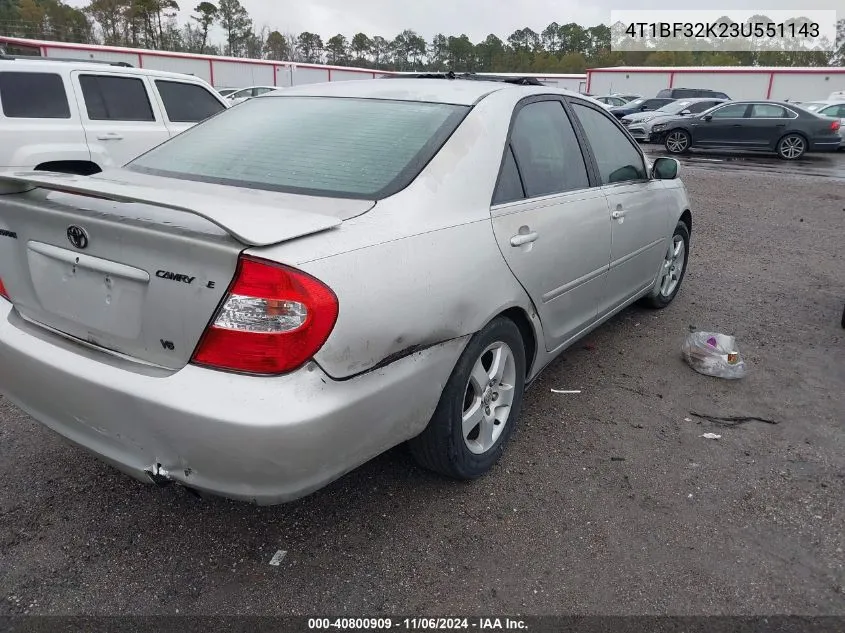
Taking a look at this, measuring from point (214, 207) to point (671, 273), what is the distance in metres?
4.14

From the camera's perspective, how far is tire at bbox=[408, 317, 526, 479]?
2.46 metres

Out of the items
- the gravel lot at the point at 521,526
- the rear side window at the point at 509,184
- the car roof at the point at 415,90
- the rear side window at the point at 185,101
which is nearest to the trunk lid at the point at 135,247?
the gravel lot at the point at 521,526

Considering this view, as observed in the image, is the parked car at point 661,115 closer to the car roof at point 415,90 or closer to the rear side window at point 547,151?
the rear side window at point 547,151

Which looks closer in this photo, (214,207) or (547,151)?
(214,207)

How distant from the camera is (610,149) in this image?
12.9 feet

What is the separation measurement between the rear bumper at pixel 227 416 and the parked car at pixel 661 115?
753 inches

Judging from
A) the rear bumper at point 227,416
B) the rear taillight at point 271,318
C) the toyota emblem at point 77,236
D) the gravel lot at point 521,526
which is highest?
the toyota emblem at point 77,236

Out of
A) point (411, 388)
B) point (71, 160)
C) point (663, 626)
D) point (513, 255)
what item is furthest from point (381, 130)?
point (71, 160)

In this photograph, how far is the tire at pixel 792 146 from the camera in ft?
55.8

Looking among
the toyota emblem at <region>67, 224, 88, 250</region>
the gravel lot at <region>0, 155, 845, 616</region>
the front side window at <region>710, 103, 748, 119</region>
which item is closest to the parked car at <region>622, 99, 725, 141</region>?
the front side window at <region>710, 103, 748, 119</region>

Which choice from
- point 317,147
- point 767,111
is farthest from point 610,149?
point 767,111

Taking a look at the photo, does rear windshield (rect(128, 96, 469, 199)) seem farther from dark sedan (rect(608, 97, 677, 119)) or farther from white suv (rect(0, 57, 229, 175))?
dark sedan (rect(608, 97, 677, 119))

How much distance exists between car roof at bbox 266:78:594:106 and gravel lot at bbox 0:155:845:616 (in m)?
1.61

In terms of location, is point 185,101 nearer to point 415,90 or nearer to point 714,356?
point 415,90
